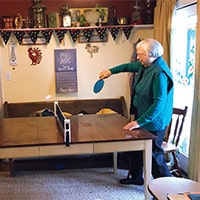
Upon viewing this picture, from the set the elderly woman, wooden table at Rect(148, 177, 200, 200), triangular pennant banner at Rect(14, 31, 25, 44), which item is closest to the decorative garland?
triangular pennant banner at Rect(14, 31, 25, 44)

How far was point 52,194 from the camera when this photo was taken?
11.2 feet

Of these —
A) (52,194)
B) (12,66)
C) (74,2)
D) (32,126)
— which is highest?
(74,2)

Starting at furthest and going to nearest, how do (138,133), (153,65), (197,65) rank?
(197,65)
(153,65)
(138,133)

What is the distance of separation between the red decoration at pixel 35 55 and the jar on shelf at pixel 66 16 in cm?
51

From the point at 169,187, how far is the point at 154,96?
3.05 feet

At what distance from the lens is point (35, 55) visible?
4547 millimetres

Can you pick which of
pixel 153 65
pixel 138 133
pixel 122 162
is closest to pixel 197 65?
pixel 153 65

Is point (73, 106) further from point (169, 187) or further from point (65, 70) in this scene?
point (169, 187)

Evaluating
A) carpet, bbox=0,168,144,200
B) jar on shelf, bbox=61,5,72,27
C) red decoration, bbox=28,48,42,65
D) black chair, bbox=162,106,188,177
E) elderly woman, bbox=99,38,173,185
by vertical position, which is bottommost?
carpet, bbox=0,168,144,200

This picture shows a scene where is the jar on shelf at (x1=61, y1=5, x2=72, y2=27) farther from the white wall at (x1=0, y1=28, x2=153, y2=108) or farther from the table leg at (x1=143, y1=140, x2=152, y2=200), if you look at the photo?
the table leg at (x1=143, y1=140, x2=152, y2=200)

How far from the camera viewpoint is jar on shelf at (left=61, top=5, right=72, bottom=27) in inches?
172

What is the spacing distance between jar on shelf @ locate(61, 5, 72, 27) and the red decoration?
0.51 metres

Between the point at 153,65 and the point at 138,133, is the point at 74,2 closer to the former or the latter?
the point at 153,65

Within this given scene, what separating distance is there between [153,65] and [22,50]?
2.14 metres
